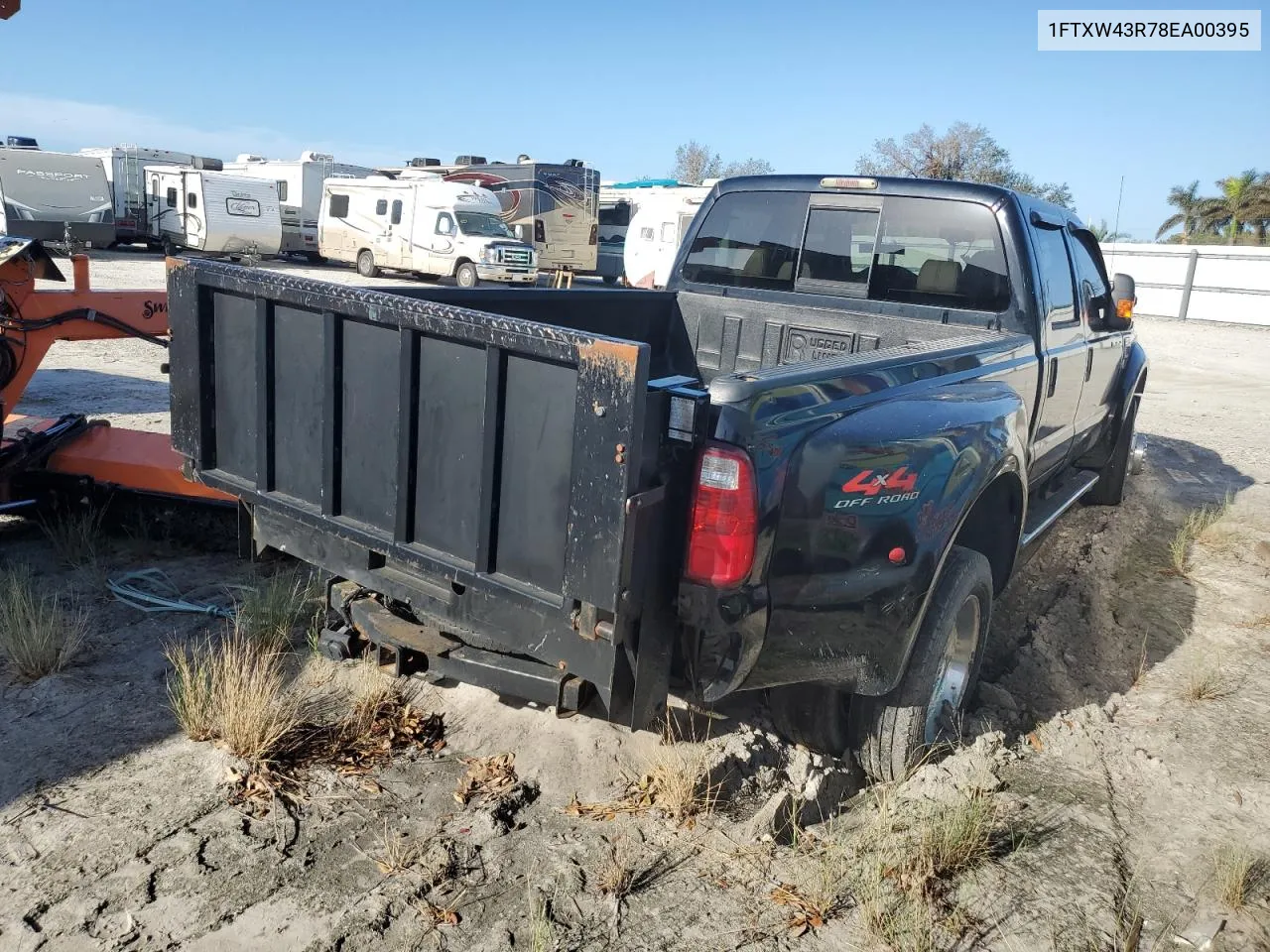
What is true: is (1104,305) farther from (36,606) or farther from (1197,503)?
(36,606)

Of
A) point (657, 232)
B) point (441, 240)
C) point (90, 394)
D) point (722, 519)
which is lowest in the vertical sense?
point (90, 394)

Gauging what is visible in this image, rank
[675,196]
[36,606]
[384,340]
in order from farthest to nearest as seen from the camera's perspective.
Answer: [675,196] < [36,606] < [384,340]

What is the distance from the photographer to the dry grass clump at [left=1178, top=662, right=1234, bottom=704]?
4.56m

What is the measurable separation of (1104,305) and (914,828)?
358 centimetres

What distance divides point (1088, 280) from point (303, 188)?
2930 cm

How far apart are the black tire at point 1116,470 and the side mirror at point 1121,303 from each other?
132 centimetres

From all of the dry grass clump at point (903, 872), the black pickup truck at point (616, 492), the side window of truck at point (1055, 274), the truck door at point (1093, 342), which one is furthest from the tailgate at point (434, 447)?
the truck door at point (1093, 342)

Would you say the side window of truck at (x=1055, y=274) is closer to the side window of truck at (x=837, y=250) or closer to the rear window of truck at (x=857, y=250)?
the rear window of truck at (x=857, y=250)

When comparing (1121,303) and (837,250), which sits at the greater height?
(837,250)

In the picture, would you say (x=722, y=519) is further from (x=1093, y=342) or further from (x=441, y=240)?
(x=441, y=240)

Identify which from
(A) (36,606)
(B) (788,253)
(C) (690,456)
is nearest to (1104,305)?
(B) (788,253)

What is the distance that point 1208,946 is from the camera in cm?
285

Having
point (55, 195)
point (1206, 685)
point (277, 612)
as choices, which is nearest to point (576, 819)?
point (277, 612)

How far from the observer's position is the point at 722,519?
8.68 ft
